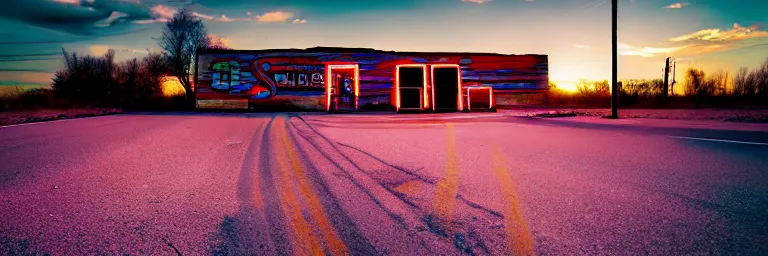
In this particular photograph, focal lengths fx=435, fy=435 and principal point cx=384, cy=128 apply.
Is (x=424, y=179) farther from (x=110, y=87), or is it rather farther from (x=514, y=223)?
(x=110, y=87)

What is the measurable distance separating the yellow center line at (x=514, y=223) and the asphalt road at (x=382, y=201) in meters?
0.01

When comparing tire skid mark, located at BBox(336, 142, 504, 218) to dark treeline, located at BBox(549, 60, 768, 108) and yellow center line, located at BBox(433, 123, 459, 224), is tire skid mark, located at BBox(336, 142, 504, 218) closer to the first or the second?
yellow center line, located at BBox(433, 123, 459, 224)

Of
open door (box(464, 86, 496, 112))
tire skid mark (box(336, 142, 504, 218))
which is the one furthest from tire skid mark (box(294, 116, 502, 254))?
open door (box(464, 86, 496, 112))

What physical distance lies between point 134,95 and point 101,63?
2699 mm

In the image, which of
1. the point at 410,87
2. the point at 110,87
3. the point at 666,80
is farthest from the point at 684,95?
the point at 110,87

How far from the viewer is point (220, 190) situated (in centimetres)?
379

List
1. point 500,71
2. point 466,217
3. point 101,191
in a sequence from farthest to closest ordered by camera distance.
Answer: point 500,71 < point 101,191 < point 466,217

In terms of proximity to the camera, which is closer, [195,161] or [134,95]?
[195,161]

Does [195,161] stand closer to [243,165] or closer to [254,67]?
[243,165]

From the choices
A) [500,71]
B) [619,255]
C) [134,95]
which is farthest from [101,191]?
[134,95]

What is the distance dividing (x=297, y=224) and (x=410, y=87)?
67.7ft

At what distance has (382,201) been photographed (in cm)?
343

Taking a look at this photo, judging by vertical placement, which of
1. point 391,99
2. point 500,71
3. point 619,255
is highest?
point 500,71

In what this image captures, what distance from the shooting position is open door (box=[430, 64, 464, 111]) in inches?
924
